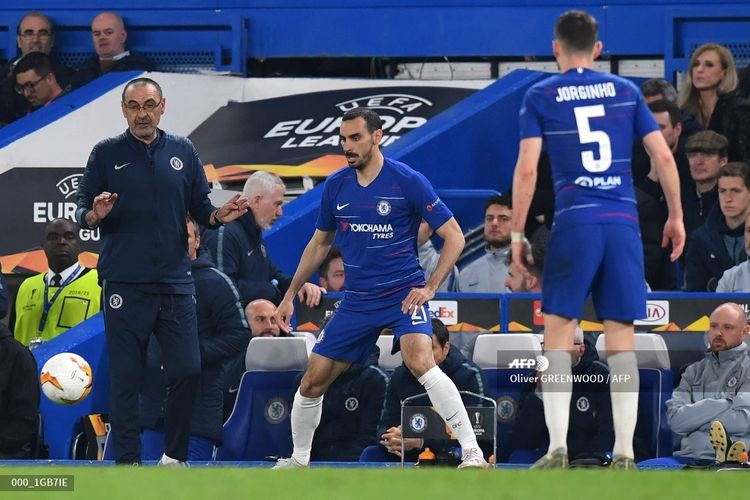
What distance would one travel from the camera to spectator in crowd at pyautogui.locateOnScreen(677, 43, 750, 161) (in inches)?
508

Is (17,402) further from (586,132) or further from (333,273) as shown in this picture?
(586,132)

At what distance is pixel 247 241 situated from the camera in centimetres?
1151

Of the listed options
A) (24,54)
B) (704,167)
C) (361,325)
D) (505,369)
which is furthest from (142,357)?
(24,54)

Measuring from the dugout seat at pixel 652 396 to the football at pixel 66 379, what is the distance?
3.11 metres

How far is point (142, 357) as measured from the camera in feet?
30.6

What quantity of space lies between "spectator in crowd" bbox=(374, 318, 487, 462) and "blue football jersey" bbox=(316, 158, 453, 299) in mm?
785

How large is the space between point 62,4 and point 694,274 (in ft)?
25.4

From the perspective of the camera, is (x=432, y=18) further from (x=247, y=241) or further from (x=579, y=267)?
(x=579, y=267)

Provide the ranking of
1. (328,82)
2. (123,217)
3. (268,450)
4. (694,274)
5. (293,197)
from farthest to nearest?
(328,82) → (293,197) → (694,274) → (268,450) → (123,217)

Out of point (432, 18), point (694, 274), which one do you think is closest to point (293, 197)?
point (432, 18)

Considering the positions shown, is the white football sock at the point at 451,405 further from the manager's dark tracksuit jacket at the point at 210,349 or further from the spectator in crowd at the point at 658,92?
the spectator in crowd at the point at 658,92

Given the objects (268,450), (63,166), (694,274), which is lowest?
(268,450)

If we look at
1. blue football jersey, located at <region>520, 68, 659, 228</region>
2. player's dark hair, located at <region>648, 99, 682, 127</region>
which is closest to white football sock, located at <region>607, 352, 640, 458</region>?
blue football jersey, located at <region>520, 68, 659, 228</region>

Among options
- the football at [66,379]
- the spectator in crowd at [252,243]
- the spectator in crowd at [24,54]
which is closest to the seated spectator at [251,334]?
the spectator in crowd at [252,243]
